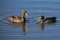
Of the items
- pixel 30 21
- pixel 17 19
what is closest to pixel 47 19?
pixel 30 21

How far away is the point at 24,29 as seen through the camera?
16.8 meters

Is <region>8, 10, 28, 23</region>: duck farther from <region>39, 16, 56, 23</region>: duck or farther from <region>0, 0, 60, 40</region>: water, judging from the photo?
<region>39, 16, 56, 23</region>: duck

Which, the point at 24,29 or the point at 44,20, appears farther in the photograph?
the point at 44,20

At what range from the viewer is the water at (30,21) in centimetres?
1544

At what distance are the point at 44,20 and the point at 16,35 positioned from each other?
3.33 metres

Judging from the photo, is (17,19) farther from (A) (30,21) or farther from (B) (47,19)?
(B) (47,19)

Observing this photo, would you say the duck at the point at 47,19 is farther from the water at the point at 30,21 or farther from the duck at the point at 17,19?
the duck at the point at 17,19

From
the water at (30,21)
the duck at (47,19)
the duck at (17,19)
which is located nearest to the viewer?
the water at (30,21)

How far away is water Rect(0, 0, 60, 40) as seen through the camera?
15.4 m

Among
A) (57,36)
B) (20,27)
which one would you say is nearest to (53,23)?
(20,27)

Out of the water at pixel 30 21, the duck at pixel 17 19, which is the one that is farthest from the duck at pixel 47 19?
the duck at pixel 17 19

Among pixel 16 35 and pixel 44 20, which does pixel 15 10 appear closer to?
pixel 44 20

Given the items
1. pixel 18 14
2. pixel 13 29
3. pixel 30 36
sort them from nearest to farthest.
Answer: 1. pixel 30 36
2. pixel 13 29
3. pixel 18 14

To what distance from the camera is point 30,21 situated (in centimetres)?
1842
